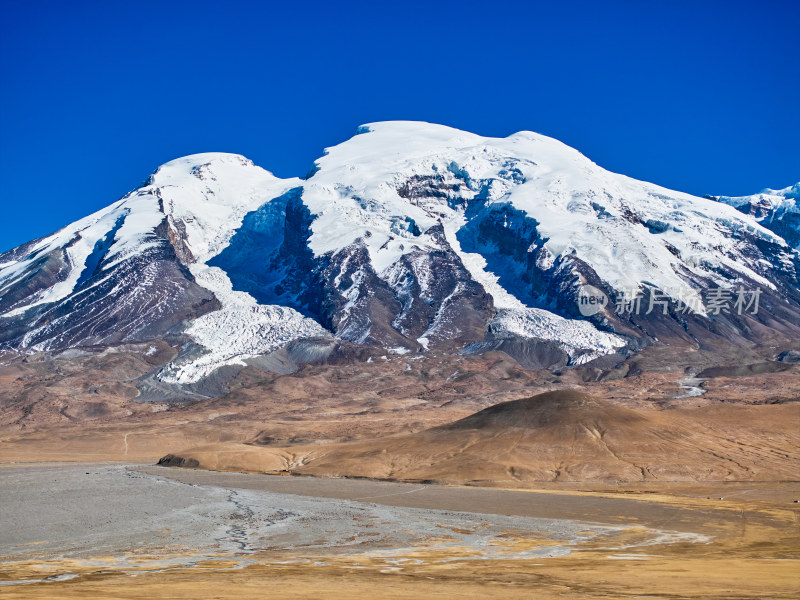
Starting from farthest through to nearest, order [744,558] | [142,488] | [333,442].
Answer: [333,442] < [142,488] < [744,558]

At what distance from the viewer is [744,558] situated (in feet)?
111

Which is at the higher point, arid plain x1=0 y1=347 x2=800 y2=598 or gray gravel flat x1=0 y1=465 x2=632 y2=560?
arid plain x1=0 y1=347 x2=800 y2=598

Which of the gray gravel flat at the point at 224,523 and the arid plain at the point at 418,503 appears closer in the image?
the arid plain at the point at 418,503

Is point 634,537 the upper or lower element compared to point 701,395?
lower

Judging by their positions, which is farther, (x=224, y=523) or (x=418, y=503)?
(x=418, y=503)

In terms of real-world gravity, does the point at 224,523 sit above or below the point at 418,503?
below

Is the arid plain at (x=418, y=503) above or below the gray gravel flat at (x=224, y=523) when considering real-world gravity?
above

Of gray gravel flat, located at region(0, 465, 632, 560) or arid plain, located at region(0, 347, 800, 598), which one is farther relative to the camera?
gray gravel flat, located at region(0, 465, 632, 560)

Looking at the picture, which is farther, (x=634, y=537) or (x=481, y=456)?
(x=481, y=456)

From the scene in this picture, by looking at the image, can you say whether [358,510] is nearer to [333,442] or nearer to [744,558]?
[744,558]

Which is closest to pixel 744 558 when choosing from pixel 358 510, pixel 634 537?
pixel 634 537

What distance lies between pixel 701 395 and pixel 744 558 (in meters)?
140

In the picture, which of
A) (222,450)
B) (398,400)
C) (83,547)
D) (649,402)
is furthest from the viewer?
(398,400)

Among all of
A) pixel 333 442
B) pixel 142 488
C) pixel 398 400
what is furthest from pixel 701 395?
pixel 142 488
